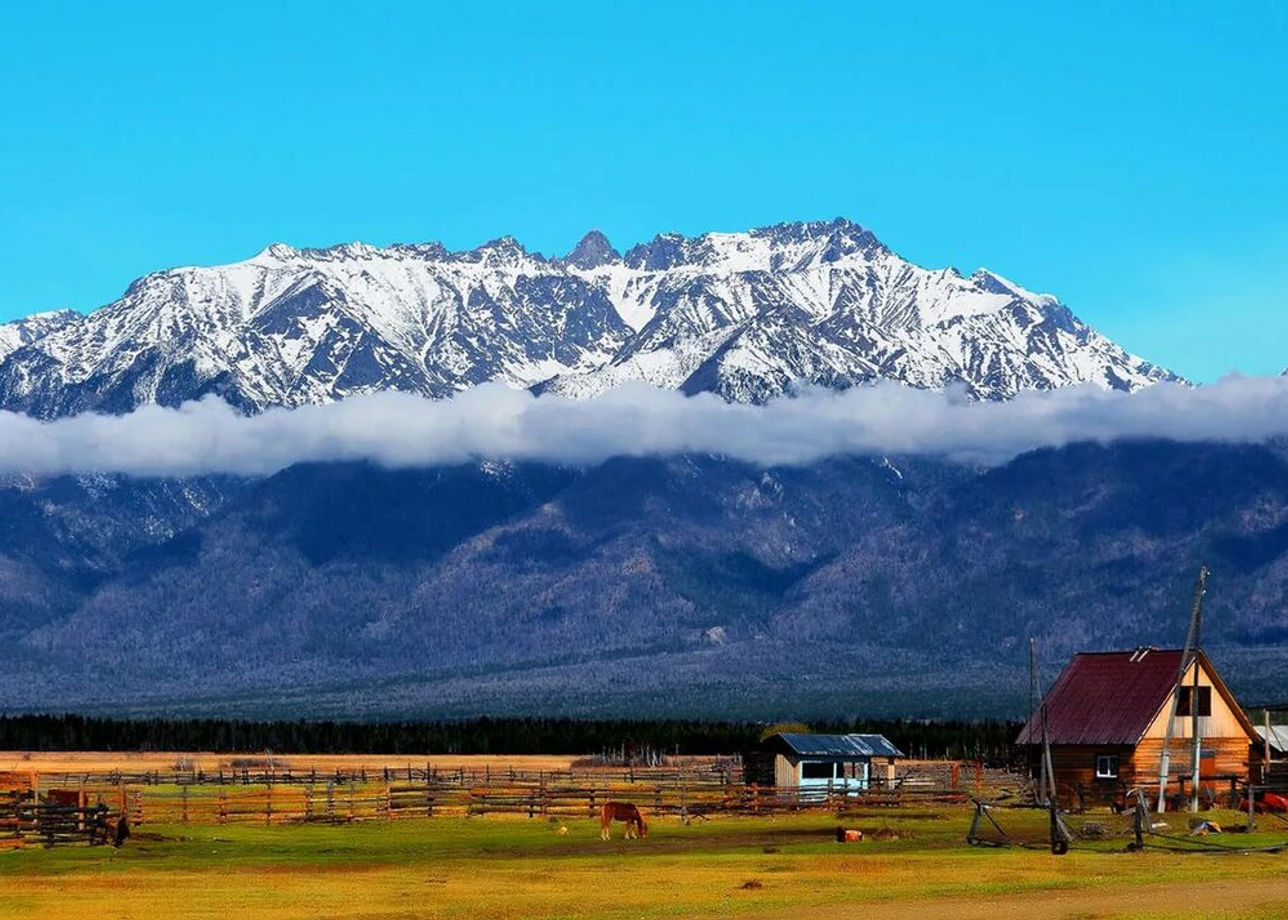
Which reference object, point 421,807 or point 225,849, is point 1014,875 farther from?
point 421,807

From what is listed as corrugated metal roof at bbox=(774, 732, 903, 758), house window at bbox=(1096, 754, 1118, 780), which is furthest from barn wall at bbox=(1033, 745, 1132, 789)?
corrugated metal roof at bbox=(774, 732, 903, 758)

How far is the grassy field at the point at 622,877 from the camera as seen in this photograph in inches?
2126

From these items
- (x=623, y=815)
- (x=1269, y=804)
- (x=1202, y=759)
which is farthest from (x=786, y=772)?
(x=623, y=815)

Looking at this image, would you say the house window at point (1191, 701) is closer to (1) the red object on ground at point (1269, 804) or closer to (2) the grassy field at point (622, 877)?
(1) the red object on ground at point (1269, 804)

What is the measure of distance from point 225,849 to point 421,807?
72.7 ft

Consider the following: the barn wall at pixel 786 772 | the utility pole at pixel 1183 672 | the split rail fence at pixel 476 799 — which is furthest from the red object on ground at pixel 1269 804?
the barn wall at pixel 786 772

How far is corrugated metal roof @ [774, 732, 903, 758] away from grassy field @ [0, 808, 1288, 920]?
78.6ft

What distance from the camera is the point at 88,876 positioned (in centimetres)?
6378

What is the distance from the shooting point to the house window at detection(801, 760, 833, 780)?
10781 cm

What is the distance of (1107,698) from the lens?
103250mm

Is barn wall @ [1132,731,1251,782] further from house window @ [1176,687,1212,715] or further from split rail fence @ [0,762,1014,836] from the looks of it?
split rail fence @ [0,762,1014,836]

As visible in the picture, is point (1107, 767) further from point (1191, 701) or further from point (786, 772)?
point (786, 772)

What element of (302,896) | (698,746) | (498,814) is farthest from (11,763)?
(302,896)

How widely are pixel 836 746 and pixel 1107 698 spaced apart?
42.8 feet
